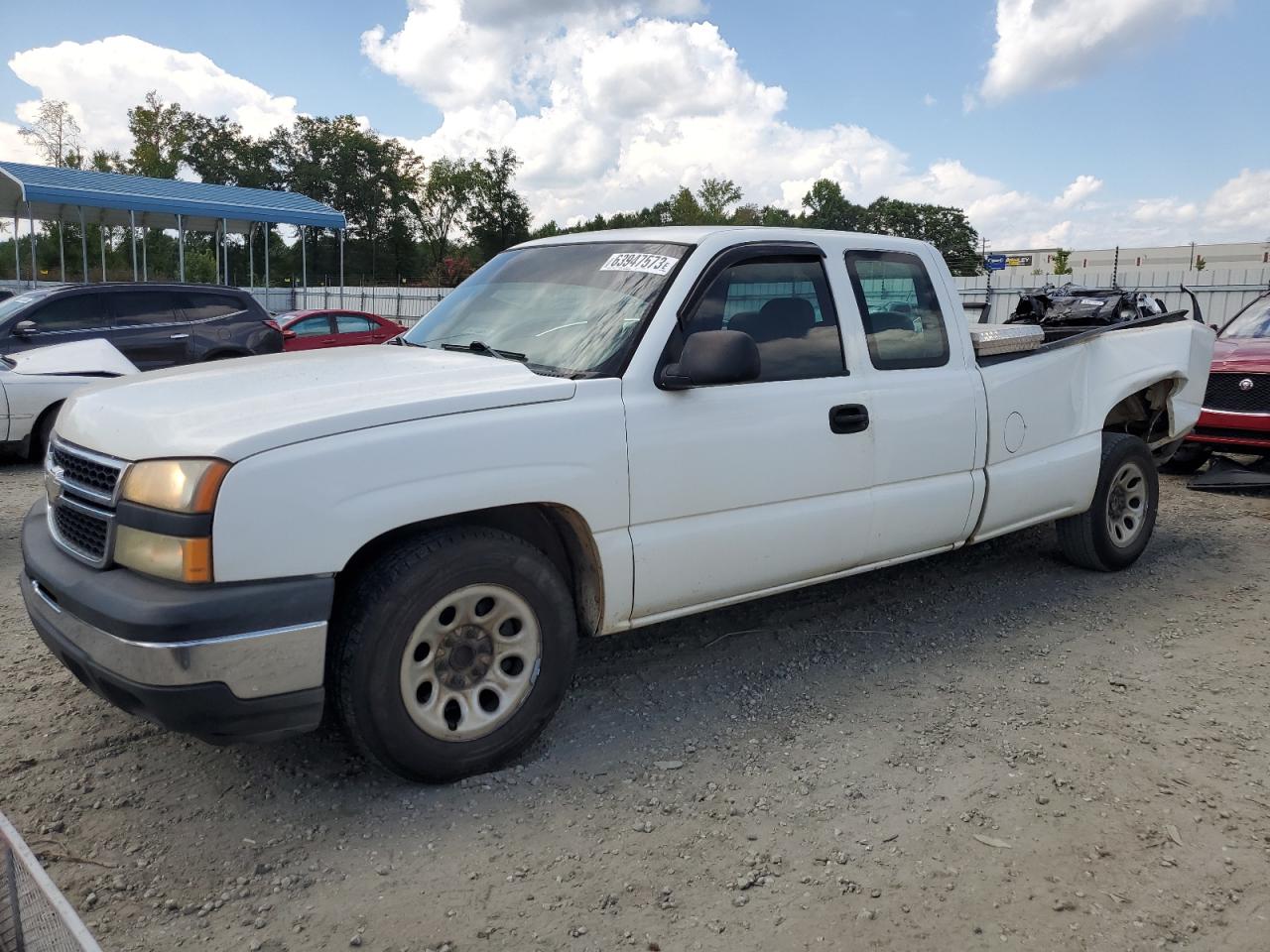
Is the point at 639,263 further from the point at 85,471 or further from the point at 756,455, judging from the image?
the point at 85,471

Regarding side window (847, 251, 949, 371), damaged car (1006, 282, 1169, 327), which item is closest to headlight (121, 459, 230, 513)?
side window (847, 251, 949, 371)

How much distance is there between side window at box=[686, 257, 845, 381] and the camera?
3.74 metres

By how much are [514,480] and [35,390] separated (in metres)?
7.36

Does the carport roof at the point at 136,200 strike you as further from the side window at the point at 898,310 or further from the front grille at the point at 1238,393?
the side window at the point at 898,310

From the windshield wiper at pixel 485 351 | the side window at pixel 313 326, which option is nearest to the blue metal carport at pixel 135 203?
the side window at pixel 313 326

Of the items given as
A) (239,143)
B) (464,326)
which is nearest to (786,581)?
(464,326)

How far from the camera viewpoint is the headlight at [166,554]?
2609 mm

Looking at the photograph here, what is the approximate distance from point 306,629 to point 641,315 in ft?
5.29

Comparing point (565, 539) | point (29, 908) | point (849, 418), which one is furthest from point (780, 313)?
point (29, 908)

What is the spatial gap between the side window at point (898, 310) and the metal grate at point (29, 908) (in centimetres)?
332

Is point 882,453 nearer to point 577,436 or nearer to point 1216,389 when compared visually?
point 577,436

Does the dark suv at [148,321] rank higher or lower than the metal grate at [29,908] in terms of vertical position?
higher

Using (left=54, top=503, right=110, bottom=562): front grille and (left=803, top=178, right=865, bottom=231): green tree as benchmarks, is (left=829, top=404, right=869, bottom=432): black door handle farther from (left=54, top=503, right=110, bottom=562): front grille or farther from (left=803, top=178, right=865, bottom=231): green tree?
Result: (left=803, top=178, right=865, bottom=231): green tree

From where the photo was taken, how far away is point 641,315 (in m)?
3.55
